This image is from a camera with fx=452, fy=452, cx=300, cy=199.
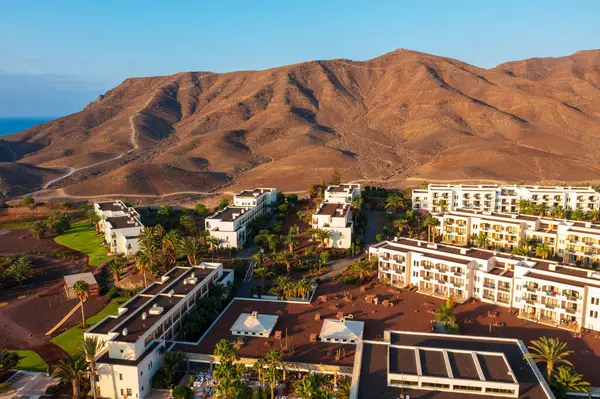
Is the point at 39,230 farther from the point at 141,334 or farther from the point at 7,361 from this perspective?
the point at 141,334

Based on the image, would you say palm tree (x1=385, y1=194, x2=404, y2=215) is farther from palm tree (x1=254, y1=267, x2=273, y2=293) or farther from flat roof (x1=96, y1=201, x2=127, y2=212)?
flat roof (x1=96, y1=201, x2=127, y2=212)

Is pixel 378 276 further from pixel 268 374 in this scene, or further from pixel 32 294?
pixel 32 294

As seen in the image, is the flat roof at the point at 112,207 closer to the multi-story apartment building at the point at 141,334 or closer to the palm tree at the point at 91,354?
the multi-story apartment building at the point at 141,334

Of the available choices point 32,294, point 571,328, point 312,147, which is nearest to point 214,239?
point 32,294

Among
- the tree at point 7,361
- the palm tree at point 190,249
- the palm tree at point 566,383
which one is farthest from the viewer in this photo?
the palm tree at point 190,249

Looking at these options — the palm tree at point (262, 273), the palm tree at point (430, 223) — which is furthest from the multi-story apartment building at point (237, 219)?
the palm tree at point (430, 223)

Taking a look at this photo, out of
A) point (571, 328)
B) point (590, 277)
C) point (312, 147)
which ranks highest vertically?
point (312, 147)

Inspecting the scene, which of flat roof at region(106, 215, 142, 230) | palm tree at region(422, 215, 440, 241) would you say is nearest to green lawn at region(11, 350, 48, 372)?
flat roof at region(106, 215, 142, 230)
